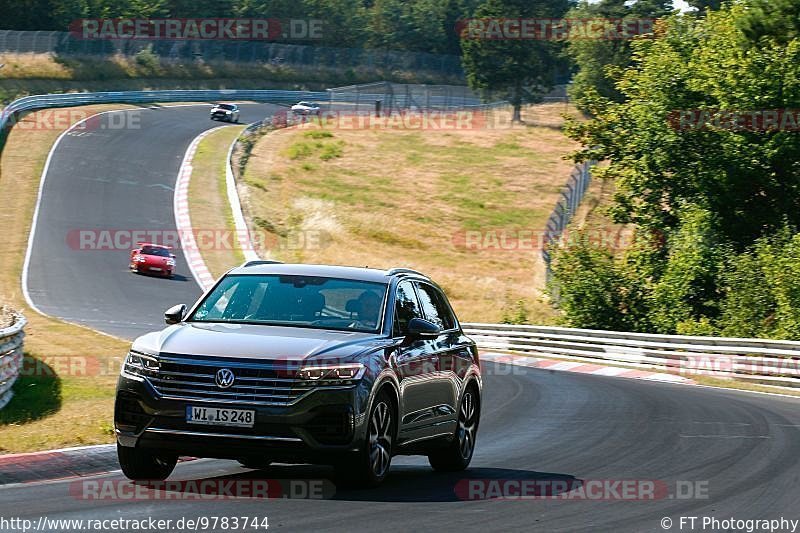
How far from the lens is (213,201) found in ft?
175

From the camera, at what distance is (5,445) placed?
12445 mm

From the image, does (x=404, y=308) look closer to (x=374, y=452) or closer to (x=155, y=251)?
(x=374, y=452)

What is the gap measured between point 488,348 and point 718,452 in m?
22.4

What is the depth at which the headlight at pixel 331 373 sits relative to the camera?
29.2 ft

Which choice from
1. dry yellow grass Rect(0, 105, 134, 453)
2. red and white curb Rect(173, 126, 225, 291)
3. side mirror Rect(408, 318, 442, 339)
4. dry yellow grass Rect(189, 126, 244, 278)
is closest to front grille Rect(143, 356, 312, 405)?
side mirror Rect(408, 318, 442, 339)

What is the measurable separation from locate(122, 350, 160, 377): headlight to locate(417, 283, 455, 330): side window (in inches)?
115

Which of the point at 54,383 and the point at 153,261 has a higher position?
the point at 54,383

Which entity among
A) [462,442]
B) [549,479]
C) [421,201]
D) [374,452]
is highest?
[374,452]

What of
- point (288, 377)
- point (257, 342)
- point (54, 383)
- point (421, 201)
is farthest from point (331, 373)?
point (421, 201)

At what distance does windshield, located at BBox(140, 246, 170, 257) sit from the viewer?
4109cm

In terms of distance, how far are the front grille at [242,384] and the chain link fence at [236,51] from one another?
77955mm

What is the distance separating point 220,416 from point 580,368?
23241mm

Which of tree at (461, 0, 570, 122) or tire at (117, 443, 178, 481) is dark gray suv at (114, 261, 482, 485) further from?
tree at (461, 0, 570, 122)

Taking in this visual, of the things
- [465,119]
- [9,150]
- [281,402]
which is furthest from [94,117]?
[281,402]
